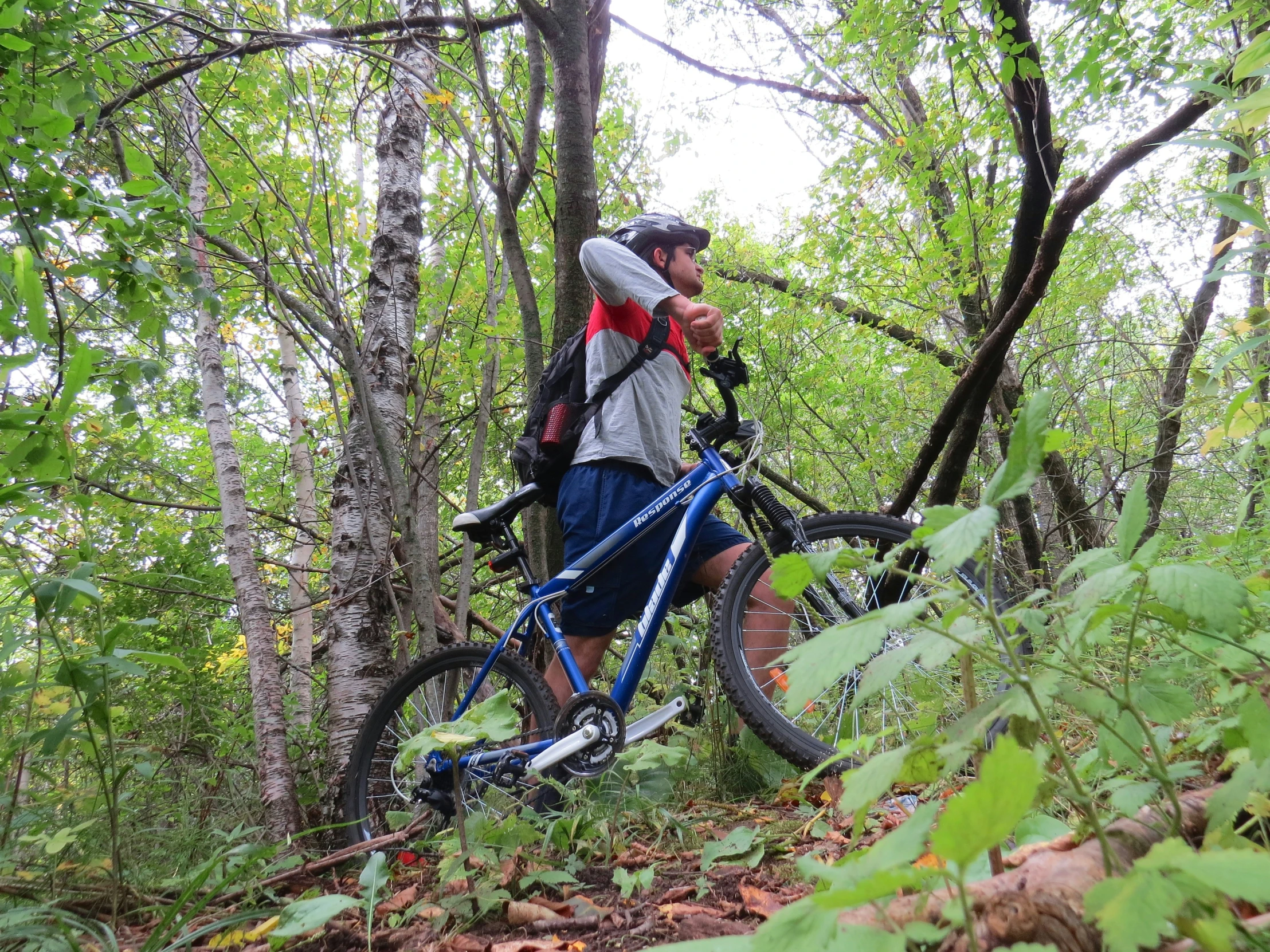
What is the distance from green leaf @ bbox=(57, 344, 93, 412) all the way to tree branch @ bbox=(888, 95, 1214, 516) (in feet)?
10.1

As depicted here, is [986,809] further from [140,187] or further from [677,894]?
[140,187]

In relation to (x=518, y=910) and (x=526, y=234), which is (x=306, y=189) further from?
(x=518, y=910)

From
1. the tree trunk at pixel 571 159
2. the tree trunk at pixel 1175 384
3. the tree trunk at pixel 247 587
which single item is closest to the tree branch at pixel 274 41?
the tree trunk at pixel 247 587

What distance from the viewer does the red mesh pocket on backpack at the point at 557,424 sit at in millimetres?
2600

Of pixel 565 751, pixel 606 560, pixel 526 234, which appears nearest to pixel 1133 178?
pixel 526 234

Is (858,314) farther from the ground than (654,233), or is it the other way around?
(858,314)

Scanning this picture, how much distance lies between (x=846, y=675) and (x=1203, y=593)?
1.47m

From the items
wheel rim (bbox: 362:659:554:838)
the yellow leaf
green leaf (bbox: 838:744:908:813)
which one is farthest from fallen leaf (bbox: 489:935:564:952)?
wheel rim (bbox: 362:659:554:838)

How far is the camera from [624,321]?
267cm

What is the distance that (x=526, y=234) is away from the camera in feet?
22.1

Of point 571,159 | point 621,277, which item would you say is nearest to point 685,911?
point 621,277

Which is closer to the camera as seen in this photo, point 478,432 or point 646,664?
point 646,664

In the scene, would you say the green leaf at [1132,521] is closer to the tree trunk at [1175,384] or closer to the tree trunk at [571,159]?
the tree trunk at [571,159]

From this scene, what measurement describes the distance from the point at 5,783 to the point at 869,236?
693 cm
